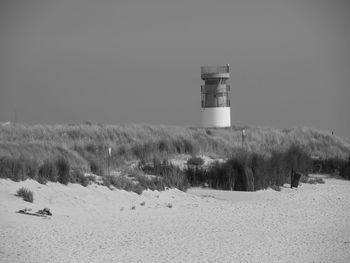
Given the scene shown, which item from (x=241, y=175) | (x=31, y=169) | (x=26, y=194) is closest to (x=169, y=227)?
(x=26, y=194)

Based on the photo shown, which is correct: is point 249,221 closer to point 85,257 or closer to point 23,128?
point 85,257

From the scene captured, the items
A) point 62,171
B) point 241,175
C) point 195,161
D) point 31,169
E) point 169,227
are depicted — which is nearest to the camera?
point 169,227

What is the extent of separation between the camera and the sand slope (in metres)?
10.2

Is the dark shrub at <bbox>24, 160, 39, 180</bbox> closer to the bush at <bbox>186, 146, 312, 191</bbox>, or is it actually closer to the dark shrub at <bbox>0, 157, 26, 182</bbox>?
the dark shrub at <bbox>0, 157, 26, 182</bbox>

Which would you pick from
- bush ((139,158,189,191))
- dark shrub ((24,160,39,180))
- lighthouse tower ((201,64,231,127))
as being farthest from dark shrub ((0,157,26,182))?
lighthouse tower ((201,64,231,127))

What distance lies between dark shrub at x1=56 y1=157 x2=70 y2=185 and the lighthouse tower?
2339 centimetres

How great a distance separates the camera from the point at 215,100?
3781 cm

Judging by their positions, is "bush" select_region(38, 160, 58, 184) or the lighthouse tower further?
the lighthouse tower

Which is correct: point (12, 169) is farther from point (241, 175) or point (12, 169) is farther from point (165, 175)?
point (241, 175)

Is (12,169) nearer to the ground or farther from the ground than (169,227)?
farther from the ground

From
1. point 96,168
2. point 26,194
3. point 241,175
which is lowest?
point 241,175

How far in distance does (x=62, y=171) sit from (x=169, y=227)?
3.15 m

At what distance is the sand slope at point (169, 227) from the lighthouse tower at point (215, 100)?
68.5 ft

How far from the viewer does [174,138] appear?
84.0 feet
